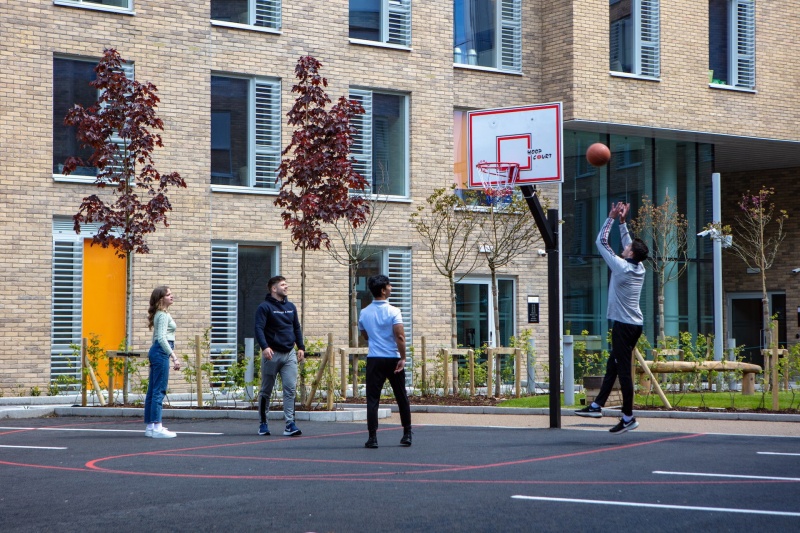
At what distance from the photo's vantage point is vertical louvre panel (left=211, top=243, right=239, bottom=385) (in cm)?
2433

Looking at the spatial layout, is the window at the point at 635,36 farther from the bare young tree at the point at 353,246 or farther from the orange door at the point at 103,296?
the orange door at the point at 103,296

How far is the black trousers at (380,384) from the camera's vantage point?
12609mm

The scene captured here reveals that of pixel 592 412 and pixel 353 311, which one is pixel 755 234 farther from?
pixel 592 412

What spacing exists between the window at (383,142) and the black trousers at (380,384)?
13.7 m

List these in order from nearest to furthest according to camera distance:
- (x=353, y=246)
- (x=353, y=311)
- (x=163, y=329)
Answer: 1. (x=163, y=329)
2. (x=353, y=311)
3. (x=353, y=246)

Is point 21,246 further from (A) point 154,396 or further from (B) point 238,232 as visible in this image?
(A) point 154,396

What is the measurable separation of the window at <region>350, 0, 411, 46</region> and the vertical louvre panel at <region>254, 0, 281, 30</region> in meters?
1.86

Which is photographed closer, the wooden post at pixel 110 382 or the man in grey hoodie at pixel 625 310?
the man in grey hoodie at pixel 625 310

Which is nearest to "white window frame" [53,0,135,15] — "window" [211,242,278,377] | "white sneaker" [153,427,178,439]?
"window" [211,242,278,377]

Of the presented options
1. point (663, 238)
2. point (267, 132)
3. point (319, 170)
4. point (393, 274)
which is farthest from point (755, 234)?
point (319, 170)

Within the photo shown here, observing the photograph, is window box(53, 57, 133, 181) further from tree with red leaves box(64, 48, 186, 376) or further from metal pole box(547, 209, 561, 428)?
metal pole box(547, 209, 561, 428)

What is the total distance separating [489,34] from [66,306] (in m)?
11.8

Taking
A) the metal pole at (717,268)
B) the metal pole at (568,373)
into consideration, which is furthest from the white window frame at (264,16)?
the metal pole at (717,268)

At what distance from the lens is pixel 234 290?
24625 mm
